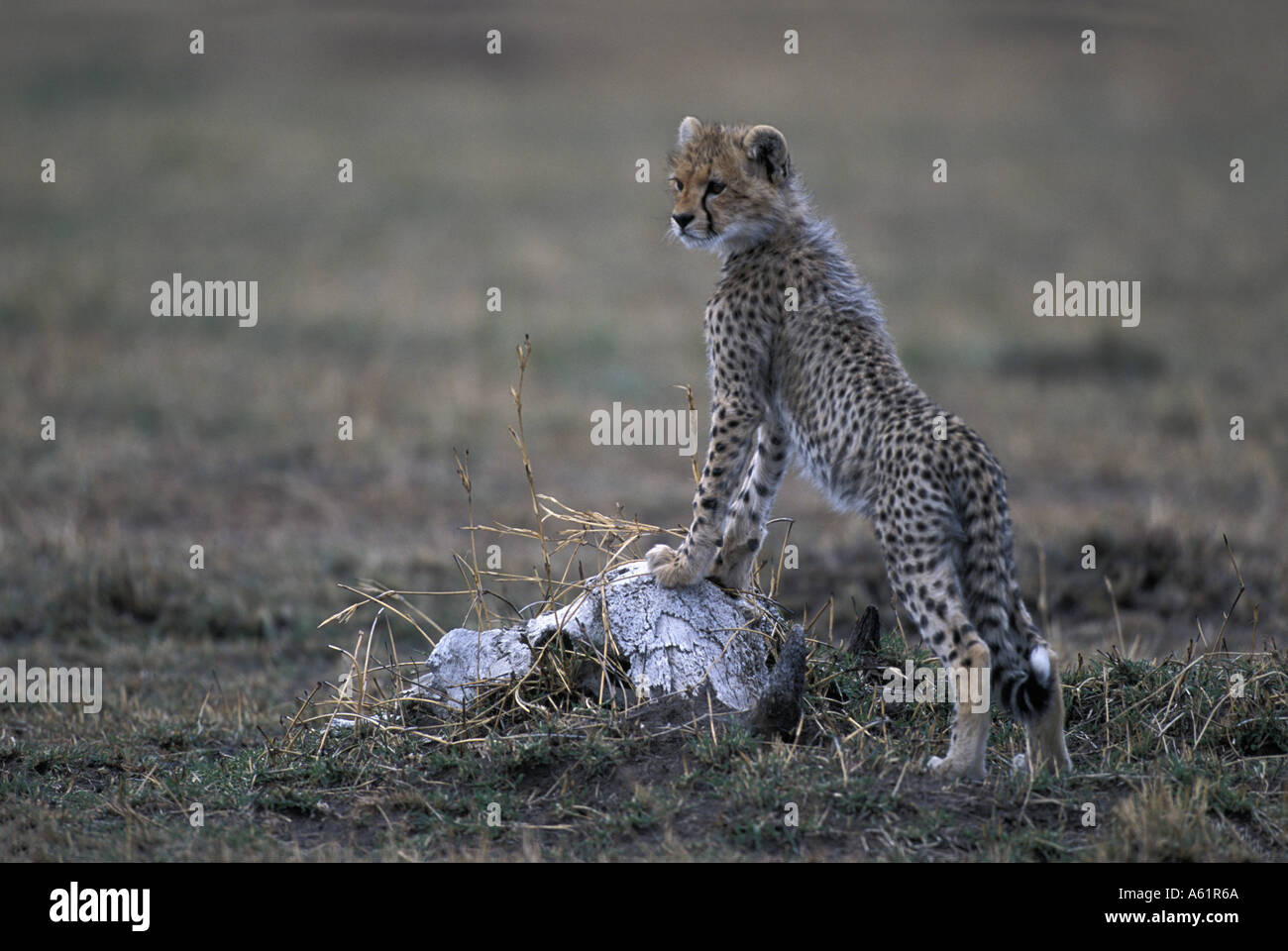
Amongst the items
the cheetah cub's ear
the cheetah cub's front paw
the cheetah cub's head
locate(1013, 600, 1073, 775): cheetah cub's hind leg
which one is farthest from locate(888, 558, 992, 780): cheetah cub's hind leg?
the cheetah cub's ear

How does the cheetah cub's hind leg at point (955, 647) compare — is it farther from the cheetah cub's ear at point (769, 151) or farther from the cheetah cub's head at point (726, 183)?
the cheetah cub's ear at point (769, 151)

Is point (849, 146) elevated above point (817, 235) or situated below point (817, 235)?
above

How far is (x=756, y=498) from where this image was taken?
234 inches

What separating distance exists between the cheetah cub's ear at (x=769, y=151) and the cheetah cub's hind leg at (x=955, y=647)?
1780 millimetres

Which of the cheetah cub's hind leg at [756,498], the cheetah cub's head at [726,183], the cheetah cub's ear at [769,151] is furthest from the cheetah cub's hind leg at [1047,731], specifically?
the cheetah cub's ear at [769,151]


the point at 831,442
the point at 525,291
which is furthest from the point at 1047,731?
the point at 525,291

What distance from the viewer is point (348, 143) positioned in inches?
1057

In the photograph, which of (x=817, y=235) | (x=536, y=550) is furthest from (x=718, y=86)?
(x=817, y=235)

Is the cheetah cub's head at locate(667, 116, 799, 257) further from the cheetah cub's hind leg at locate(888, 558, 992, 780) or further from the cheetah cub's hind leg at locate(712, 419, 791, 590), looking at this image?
the cheetah cub's hind leg at locate(888, 558, 992, 780)

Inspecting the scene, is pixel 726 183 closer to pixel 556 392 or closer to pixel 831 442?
pixel 831 442

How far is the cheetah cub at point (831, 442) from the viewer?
16.4 ft
